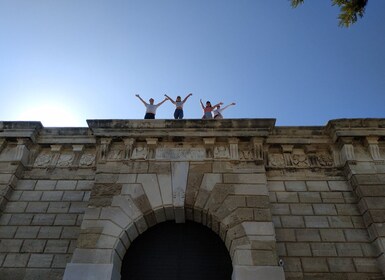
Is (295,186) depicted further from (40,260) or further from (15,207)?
(15,207)

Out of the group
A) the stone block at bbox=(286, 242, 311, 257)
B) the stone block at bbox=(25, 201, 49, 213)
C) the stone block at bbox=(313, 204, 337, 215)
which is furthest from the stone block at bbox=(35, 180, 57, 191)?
the stone block at bbox=(313, 204, 337, 215)

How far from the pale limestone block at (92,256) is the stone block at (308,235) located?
148 inches

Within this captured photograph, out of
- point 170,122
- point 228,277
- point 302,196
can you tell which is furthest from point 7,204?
point 302,196

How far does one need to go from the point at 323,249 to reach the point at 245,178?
6.78ft

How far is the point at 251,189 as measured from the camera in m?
6.73

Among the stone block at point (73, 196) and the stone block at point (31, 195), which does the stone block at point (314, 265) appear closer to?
the stone block at point (73, 196)

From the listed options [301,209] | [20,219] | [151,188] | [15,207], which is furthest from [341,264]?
[15,207]

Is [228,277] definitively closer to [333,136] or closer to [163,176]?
[163,176]

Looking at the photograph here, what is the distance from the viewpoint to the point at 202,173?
23.0 feet

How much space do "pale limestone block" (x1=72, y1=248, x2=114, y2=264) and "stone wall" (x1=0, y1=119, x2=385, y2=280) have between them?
0.06 feet

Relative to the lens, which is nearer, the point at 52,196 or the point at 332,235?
the point at 332,235

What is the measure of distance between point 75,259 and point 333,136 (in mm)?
6251

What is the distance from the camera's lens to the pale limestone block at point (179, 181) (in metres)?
6.65

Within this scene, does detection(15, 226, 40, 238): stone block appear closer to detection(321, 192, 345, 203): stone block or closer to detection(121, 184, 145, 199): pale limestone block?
detection(121, 184, 145, 199): pale limestone block
